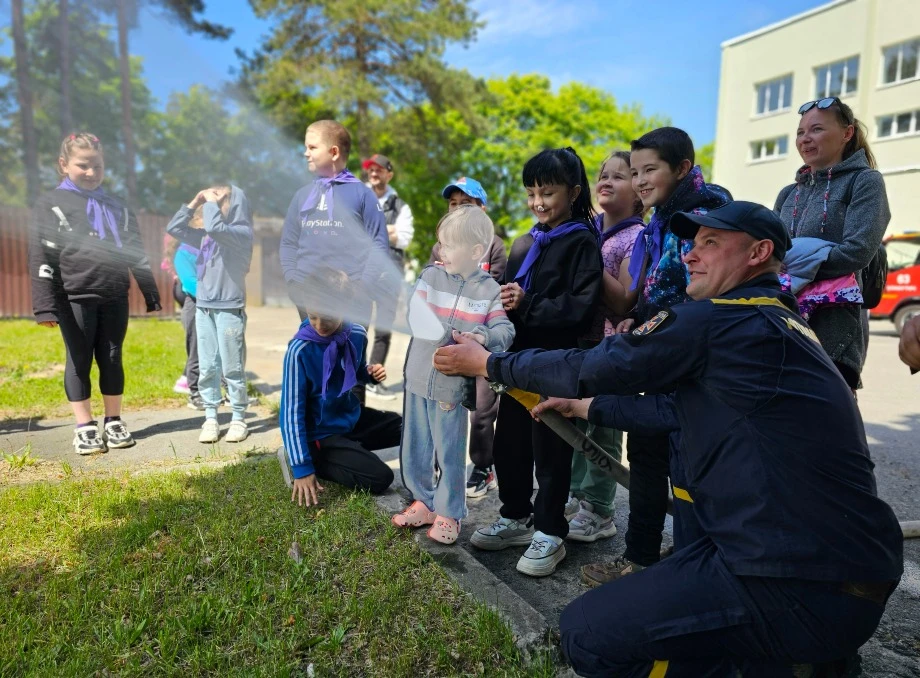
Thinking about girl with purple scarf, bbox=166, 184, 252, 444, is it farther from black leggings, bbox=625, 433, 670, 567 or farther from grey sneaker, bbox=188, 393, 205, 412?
black leggings, bbox=625, 433, 670, 567

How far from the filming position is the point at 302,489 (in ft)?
11.6

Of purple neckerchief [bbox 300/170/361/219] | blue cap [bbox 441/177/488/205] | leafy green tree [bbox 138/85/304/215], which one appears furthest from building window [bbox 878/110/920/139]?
purple neckerchief [bbox 300/170/361/219]

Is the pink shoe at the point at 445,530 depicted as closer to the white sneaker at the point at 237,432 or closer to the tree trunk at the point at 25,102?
the white sneaker at the point at 237,432

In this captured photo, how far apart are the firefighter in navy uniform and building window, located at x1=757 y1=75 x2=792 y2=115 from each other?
31860 millimetres

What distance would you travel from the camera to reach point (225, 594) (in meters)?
2.57

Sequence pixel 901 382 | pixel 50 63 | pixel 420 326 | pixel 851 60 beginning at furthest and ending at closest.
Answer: pixel 851 60, pixel 901 382, pixel 50 63, pixel 420 326

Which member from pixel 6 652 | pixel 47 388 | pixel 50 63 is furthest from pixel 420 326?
pixel 47 388

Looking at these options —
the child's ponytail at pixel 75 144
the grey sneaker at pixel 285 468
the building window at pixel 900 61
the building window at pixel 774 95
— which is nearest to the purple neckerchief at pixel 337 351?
the grey sneaker at pixel 285 468

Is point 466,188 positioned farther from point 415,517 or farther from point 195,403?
point 195,403

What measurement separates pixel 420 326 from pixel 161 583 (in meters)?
1.57

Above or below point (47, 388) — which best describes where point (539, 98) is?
above

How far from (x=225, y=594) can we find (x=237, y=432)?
2499 mm

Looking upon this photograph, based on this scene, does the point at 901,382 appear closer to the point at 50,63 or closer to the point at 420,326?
the point at 420,326

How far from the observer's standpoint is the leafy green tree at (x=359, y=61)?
19.3 metres
